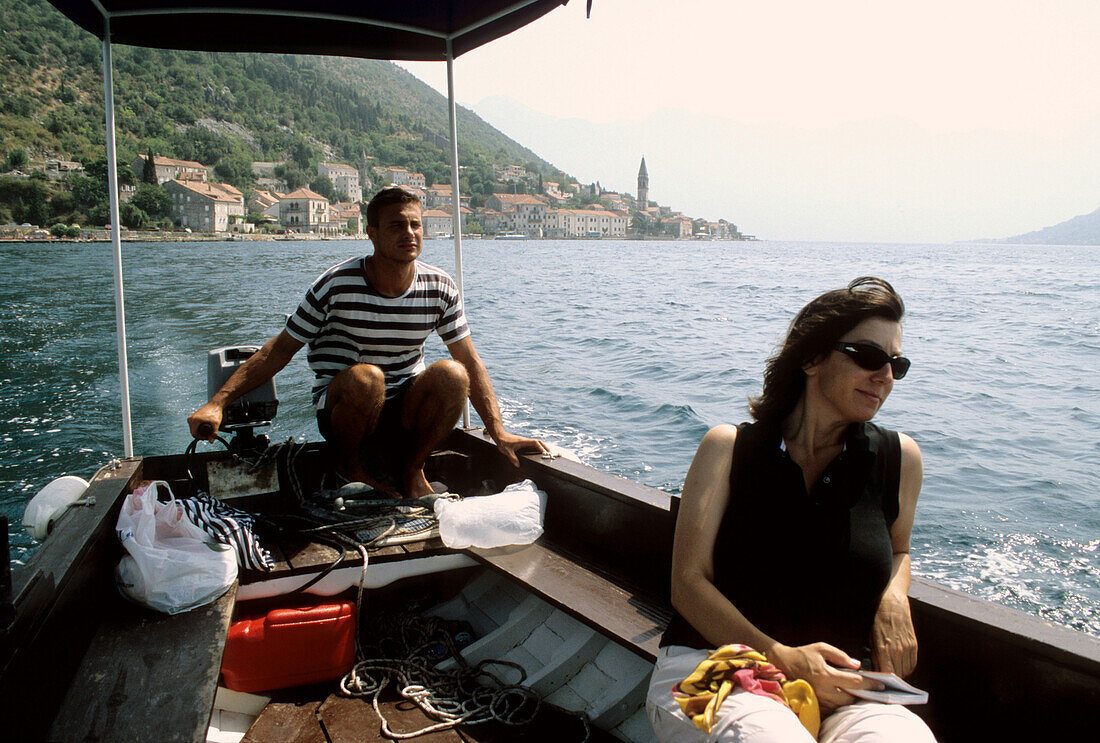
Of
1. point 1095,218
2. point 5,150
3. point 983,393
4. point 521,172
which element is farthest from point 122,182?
point 1095,218

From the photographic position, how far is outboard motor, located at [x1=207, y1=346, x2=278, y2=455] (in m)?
2.76

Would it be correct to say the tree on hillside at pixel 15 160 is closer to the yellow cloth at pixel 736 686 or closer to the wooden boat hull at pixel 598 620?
the wooden boat hull at pixel 598 620

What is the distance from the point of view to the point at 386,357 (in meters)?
2.84

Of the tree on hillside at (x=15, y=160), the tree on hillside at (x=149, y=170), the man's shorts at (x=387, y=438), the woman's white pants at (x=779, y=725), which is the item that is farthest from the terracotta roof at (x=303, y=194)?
the woman's white pants at (x=779, y=725)

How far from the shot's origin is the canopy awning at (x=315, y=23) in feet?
9.15

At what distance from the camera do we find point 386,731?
194 cm

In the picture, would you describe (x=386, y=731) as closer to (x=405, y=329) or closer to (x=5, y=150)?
(x=405, y=329)

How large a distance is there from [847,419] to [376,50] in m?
2.71

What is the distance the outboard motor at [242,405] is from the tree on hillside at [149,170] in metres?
59.1

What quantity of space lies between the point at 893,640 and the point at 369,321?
203cm

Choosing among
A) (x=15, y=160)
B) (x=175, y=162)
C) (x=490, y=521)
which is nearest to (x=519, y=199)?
(x=175, y=162)

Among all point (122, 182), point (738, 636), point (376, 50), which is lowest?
point (738, 636)

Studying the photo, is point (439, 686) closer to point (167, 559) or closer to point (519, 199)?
point (167, 559)

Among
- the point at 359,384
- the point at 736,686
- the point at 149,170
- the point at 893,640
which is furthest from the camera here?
the point at 149,170
